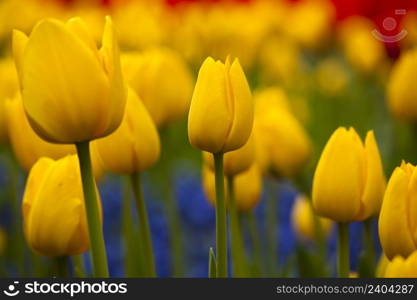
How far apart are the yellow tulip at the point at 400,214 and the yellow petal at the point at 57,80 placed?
10.2 inches

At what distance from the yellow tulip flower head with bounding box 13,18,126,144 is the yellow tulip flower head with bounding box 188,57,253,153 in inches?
3.6

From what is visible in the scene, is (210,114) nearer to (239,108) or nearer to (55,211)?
(239,108)

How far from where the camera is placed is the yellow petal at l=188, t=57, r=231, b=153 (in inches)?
32.2

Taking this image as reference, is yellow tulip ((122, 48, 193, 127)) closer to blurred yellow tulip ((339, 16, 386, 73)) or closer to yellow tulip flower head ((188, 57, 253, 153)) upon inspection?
yellow tulip flower head ((188, 57, 253, 153))

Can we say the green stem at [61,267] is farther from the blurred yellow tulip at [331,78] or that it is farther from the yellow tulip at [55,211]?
the blurred yellow tulip at [331,78]

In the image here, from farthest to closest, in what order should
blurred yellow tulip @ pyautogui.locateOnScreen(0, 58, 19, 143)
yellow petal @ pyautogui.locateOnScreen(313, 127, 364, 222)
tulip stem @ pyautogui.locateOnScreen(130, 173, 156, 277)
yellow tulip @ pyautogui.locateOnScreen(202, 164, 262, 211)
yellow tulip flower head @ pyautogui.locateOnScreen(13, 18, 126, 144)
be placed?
blurred yellow tulip @ pyautogui.locateOnScreen(0, 58, 19, 143), yellow tulip @ pyautogui.locateOnScreen(202, 164, 262, 211), tulip stem @ pyautogui.locateOnScreen(130, 173, 156, 277), yellow petal @ pyautogui.locateOnScreen(313, 127, 364, 222), yellow tulip flower head @ pyautogui.locateOnScreen(13, 18, 126, 144)

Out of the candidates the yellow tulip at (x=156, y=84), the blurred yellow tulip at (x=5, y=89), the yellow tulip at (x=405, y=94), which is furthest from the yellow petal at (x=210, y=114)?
the blurred yellow tulip at (x=5, y=89)

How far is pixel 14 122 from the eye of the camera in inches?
41.9

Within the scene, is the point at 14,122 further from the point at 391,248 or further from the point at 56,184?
the point at 391,248

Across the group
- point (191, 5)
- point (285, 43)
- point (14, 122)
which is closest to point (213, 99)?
point (14, 122)

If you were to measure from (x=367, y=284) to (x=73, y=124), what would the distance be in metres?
0.29

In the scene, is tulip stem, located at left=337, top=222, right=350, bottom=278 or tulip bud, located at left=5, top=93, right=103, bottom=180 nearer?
tulip stem, located at left=337, top=222, right=350, bottom=278

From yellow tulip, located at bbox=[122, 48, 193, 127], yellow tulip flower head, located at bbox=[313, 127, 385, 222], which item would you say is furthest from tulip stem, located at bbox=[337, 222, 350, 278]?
yellow tulip, located at bbox=[122, 48, 193, 127]

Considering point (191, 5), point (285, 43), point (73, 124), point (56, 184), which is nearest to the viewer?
point (73, 124)
